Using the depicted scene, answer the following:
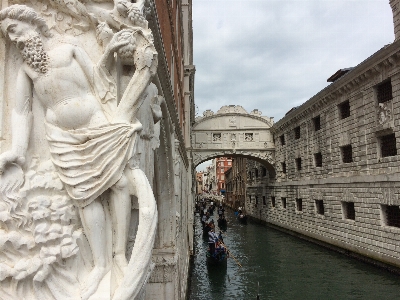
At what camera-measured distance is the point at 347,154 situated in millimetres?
15562

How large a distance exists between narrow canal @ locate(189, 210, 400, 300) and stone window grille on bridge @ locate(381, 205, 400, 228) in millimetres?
1759

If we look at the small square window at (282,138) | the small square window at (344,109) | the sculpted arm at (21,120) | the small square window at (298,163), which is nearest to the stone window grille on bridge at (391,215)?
the small square window at (344,109)

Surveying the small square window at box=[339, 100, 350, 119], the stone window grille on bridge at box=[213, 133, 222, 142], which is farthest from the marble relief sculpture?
the stone window grille on bridge at box=[213, 133, 222, 142]

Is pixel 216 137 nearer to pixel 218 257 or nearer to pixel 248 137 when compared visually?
pixel 248 137

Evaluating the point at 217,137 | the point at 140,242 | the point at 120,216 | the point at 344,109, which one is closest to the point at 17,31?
the point at 120,216

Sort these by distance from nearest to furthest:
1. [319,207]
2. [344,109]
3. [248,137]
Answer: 1. [344,109]
2. [319,207]
3. [248,137]

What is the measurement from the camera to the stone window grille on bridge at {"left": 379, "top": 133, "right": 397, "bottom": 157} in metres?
12.3

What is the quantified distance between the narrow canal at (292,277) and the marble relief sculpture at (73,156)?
8.67 m

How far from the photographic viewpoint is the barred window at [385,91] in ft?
40.9

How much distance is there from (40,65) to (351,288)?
1138 cm

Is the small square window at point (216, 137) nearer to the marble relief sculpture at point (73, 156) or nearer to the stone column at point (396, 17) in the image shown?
the stone column at point (396, 17)

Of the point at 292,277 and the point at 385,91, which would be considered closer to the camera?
the point at 292,277

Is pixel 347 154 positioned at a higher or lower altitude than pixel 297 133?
lower

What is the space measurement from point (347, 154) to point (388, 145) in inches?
116
